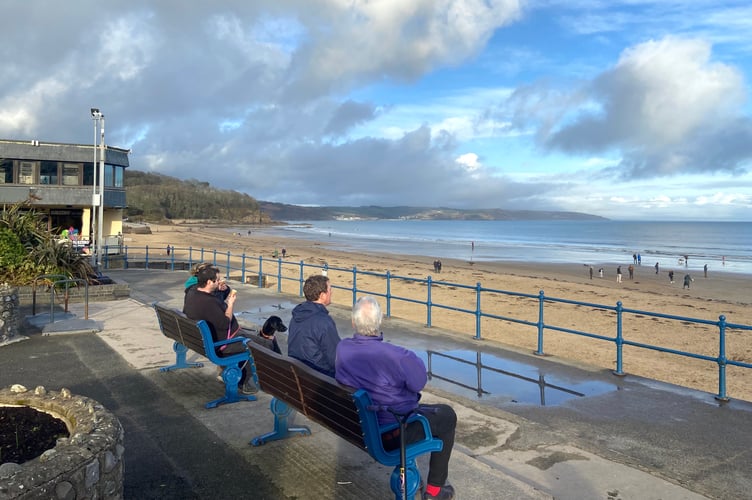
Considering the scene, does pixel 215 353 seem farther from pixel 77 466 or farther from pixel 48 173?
pixel 48 173

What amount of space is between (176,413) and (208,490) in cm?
162

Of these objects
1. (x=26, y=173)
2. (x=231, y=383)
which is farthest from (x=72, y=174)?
(x=231, y=383)

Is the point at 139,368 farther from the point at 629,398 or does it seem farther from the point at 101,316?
the point at 629,398

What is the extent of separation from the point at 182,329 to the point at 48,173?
20516mm

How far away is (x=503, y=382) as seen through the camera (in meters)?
6.49

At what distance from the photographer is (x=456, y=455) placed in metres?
4.16

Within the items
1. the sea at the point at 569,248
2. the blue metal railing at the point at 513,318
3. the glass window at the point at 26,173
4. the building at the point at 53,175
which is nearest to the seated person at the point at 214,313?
the blue metal railing at the point at 513,318

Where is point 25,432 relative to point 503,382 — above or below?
above

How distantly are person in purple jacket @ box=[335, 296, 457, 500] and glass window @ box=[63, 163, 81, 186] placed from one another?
75.5 ft

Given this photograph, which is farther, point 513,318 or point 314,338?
point 513,318

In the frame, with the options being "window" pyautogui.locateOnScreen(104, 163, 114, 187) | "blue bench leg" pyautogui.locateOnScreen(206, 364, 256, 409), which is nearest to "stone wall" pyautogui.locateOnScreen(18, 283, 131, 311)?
"blue bench leg" pyautogui.locateOnScreen(206, 364, 256, 409)

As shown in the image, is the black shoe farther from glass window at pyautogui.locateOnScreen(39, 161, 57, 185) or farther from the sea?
the sea

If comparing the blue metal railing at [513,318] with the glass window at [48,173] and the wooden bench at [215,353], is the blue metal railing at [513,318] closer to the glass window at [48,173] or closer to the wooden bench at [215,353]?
the wooden bench at [215,353]

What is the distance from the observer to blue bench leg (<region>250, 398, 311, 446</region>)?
4348 millimetres
